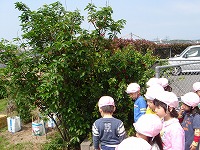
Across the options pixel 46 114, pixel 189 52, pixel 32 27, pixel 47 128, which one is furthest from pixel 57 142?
pixel 189 52

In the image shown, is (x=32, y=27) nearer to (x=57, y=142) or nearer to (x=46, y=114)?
(x=46, y=114)

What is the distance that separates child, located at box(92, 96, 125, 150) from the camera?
126 inches

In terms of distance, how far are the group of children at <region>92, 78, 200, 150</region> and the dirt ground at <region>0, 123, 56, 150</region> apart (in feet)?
8.93

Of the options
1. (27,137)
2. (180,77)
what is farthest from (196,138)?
(27,137)

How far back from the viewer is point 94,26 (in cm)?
469

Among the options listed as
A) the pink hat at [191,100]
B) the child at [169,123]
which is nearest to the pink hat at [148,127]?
→ the child at [169,123]

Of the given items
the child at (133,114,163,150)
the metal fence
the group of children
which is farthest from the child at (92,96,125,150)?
the metal fence

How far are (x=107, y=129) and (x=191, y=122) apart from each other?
1021mm

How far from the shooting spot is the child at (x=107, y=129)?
319cm

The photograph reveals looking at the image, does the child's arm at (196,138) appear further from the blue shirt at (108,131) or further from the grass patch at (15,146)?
the grass patch at (15,146)

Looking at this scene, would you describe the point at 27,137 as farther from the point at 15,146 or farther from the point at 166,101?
the point at 166,101

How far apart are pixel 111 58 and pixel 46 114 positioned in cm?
152

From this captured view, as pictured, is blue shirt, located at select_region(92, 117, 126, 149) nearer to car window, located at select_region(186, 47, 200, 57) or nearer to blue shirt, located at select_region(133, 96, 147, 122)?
blue shirt, located at select_region(133, 96, 147, 122)

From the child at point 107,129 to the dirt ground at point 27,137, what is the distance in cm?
269
